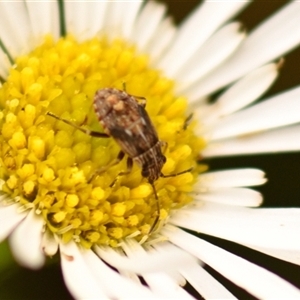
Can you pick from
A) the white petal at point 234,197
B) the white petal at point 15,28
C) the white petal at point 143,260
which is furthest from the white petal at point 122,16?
the white petal at point 143,260

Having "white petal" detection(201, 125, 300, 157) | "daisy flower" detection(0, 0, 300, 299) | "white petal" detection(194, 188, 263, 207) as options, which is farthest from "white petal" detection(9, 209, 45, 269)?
"white petal" detection(201, 125, 300, 157)

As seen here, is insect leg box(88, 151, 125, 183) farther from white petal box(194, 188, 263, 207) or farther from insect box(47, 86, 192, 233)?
white petal box(194, 188, 263, 207)

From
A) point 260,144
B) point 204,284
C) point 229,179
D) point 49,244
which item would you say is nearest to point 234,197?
point 229,179

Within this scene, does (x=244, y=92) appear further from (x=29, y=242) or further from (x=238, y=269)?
(x=29, y=242)

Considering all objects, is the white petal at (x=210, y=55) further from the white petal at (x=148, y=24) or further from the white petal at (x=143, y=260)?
the white petal at (x=143, y=260)

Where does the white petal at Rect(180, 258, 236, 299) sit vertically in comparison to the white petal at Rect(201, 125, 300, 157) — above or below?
below

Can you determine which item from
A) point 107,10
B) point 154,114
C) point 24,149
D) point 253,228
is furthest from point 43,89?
point 253,228

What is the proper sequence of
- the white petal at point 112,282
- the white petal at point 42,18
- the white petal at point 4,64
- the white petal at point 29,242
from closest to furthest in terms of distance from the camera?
1. the white petal at point 29,242
2. the white petal at point 112,282
3. the white petal at point 4,64
4. the white petal at point 42,18
